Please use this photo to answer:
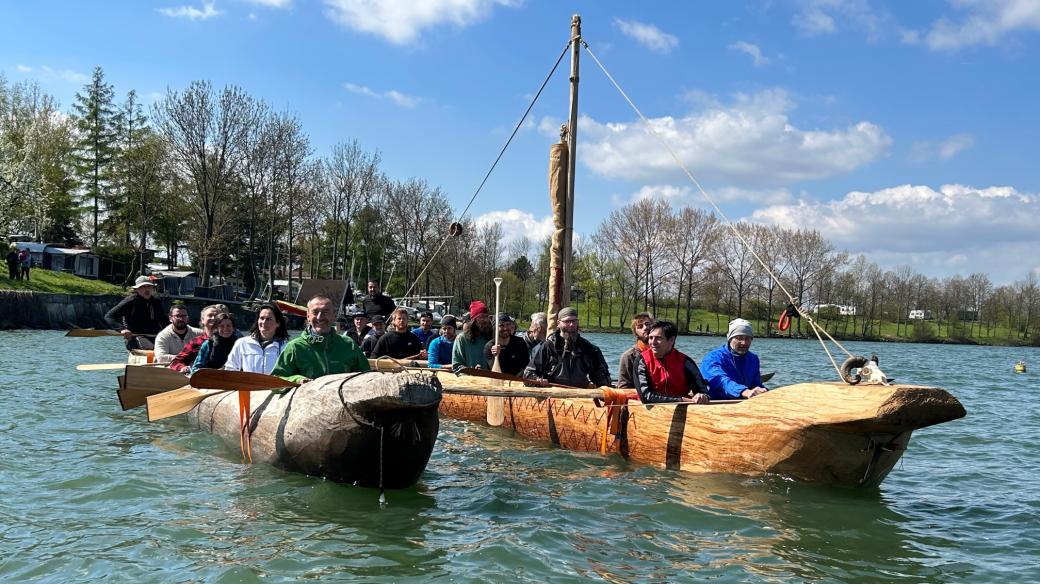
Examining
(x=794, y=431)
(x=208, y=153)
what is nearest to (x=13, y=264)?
(x=208, y=153)

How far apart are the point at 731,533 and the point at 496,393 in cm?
304

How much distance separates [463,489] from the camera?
694 cm

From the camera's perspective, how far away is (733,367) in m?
7.92

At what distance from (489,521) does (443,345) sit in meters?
6.64

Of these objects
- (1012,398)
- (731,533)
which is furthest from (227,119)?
(731,533)

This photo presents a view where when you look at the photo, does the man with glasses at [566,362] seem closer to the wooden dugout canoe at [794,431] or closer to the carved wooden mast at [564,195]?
the wooden dugout canoe at [794,431]

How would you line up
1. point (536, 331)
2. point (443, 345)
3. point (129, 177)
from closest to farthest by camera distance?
point (536, 331), point (443, 345), point (129, 177)

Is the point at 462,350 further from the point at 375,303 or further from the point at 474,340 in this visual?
the point at 375,303

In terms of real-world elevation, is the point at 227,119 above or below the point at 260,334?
above

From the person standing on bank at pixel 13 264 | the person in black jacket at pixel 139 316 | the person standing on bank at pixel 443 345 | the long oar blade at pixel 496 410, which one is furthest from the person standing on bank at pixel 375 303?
the person standing on bank at pixel 13 264

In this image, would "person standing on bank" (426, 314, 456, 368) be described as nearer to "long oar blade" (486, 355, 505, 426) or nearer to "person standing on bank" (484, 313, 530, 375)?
"person standing on bank" (484, 313, 530, 375)

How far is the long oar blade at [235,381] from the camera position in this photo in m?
6.39

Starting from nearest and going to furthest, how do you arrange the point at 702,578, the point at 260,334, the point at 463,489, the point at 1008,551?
the point at 702,578
the point at 1008,551
the point at 463,489
the point at 260,334

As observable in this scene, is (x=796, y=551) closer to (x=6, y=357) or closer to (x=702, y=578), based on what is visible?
(x=702, y=578)
